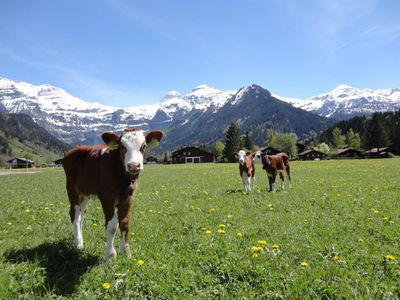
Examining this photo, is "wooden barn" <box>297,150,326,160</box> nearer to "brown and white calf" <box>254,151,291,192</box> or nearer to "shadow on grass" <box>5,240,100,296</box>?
"brown and white calf" <box>254,151,291,192</box>

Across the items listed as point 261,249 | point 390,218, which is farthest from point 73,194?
point 390,218

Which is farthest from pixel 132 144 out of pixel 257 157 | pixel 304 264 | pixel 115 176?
pixel 257 157

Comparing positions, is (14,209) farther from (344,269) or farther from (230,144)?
(230,144)

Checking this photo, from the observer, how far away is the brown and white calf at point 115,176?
6.67 meters

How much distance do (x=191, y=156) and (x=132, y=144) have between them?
168 meters

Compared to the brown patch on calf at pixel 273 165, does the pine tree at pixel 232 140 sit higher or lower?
higher

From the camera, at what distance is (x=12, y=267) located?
652 cm

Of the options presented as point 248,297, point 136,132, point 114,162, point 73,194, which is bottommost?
point 248,297

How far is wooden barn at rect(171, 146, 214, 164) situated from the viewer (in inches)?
6791

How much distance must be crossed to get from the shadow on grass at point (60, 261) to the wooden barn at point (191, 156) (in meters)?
163

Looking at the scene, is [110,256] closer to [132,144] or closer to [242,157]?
[132,144]

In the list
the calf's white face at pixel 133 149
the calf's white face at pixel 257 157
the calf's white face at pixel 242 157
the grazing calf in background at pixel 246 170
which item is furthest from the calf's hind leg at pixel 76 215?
the calf's white face at pixel 257 157

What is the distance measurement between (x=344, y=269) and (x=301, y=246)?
1.62 m

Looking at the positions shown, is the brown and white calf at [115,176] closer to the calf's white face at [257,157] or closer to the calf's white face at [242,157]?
the calf's white face at [242,157]
